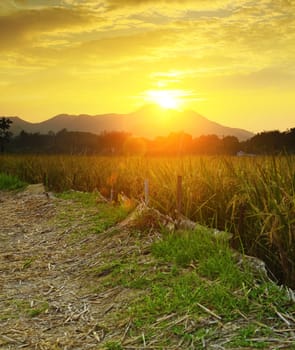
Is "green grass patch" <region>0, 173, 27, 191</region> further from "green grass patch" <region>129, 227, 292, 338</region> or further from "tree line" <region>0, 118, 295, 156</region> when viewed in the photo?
"green grass patch" <region>129, 227, 292, 338</region>

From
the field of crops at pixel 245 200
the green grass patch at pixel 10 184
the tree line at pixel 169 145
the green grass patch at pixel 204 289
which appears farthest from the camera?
the green grass patch at pixel 10 184

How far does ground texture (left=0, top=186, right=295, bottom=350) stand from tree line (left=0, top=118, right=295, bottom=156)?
5.58 ft

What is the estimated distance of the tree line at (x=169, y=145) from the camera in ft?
32.9

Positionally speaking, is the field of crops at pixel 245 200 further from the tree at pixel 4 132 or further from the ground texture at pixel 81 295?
the tree at pixel 4 132

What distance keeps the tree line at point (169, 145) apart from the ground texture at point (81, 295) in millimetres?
1699

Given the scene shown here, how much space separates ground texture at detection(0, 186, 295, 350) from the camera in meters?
3.44

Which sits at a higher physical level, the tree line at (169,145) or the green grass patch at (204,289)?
the tree line at (169,145)

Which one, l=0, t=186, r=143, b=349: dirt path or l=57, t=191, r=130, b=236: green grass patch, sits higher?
l=57, t=191, r=130, b=236: green grass patch

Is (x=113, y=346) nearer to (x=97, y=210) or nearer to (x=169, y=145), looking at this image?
(x=97, y=210)

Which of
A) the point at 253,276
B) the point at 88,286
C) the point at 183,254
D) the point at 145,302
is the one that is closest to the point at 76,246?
the point at 88,286

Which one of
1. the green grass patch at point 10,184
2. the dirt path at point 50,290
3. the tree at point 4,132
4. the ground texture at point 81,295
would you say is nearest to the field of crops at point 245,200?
the ground texture at point 81,295

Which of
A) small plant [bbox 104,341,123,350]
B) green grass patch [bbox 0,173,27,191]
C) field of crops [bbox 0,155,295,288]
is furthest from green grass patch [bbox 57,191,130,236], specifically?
small plant [bbox 104,341,123,350]

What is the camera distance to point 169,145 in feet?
58.6

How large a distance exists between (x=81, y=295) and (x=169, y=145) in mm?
13549
